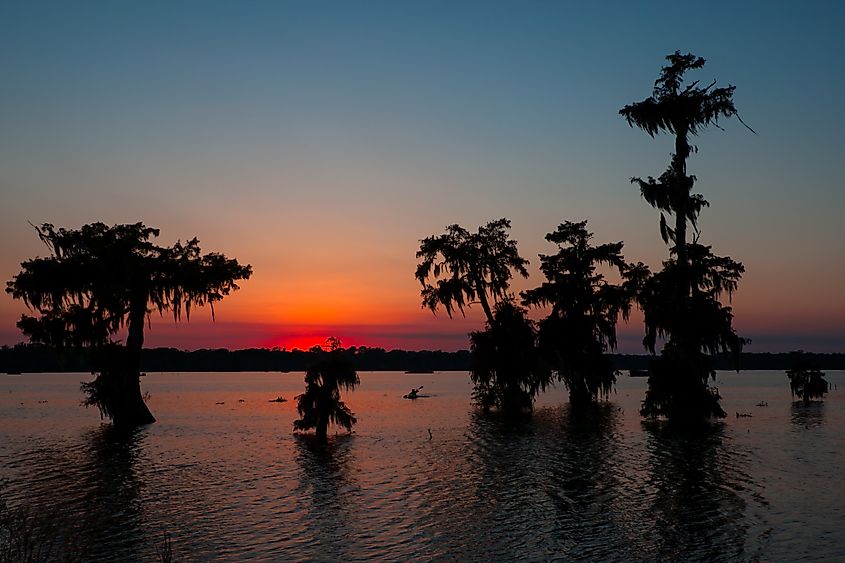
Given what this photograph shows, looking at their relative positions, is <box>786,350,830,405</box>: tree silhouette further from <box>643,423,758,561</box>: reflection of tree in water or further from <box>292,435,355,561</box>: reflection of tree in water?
<box>292,435,355,561</box>: reflection of tree in water

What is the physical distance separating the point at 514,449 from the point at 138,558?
2309 cm

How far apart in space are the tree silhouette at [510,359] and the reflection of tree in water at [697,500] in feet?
68.0

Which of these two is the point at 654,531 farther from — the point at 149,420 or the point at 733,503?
the point at 149,420

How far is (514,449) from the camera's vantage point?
122ft

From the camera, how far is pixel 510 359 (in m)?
60.0

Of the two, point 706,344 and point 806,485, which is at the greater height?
point 706,344

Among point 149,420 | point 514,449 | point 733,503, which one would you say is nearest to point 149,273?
point 149,420

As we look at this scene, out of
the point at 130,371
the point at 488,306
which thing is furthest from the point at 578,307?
the point at 130,371

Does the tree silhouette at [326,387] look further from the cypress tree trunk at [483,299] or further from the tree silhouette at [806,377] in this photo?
the tree silhouette at [806,377]

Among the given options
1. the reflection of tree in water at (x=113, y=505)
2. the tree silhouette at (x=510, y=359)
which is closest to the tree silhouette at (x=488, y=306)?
the tree silhouette at (x=510, y=359)

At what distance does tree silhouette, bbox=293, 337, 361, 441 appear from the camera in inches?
1542

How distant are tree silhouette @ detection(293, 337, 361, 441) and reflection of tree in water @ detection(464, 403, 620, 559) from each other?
303 inches

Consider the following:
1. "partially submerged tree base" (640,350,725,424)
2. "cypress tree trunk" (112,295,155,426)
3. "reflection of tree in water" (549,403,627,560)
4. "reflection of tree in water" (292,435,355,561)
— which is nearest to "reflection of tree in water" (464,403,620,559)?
"reflection of tree in water" (549,403,627,560)

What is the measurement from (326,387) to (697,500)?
72.9ft
